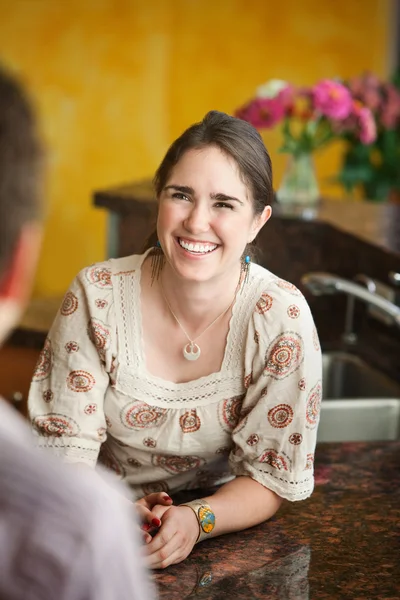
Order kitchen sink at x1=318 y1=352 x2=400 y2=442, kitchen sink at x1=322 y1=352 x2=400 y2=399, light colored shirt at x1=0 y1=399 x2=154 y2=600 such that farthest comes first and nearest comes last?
1. kitchen sink at x1=322 y1=352 x2=400 y2=399
2. kitchen sink at x1=318 y1=352 x2=400 y2=442
3. light colored shirt at x1=0 y1=399 x2=154 y2=600

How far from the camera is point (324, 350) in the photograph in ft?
8.89

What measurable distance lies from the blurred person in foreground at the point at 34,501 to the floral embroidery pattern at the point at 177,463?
90 cm

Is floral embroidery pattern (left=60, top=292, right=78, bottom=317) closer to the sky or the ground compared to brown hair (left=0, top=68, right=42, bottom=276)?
closer to the ground

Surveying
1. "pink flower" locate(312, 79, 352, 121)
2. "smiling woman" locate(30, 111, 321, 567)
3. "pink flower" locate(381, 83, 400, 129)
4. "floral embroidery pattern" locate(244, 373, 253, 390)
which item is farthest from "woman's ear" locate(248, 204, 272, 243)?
"pink flower" locate(381, 83, 400, 129)

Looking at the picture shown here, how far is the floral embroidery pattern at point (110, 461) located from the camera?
5.44ft

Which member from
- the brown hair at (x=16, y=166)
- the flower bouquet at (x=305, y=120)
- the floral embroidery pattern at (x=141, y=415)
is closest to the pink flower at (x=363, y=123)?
the flower bouquet at (x=305, y=120)

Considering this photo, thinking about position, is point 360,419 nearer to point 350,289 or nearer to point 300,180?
point 350,289

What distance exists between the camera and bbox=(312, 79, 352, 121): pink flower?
10.8ft

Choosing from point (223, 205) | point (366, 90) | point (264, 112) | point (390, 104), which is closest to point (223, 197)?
point (223, 205)

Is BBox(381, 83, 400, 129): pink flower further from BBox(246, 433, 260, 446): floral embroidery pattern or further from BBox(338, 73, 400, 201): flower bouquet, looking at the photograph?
BBox(246, 433, 260, 446): floral embroidery pattern

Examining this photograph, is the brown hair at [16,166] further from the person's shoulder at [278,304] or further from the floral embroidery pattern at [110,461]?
the floral embroidery pattern at [110,461]

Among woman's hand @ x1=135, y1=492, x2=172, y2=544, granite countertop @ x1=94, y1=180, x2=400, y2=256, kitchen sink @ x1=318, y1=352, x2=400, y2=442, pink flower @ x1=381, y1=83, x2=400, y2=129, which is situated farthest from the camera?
pink flower @ x1=381, y1=83, x2=400, y2=129

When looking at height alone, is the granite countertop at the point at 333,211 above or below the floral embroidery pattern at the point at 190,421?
above

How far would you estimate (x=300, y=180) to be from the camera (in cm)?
335
